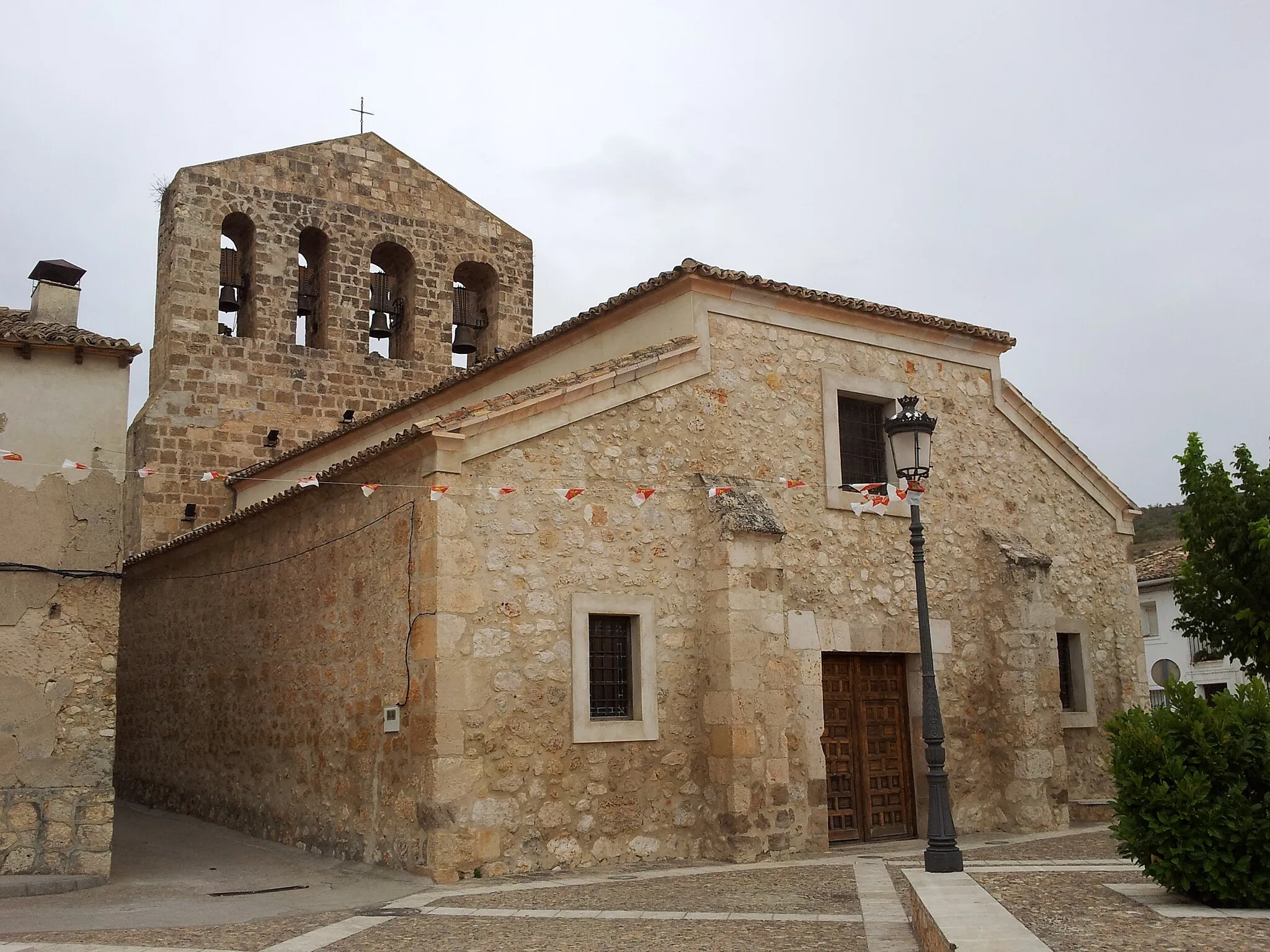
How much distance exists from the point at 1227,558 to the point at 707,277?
7417 mm

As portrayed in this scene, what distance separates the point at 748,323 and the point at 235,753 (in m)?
7.95

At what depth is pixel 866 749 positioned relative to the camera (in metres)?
13.3

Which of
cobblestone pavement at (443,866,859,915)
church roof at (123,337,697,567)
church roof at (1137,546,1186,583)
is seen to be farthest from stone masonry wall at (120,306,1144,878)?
church roof at (1137,546,1186,583)

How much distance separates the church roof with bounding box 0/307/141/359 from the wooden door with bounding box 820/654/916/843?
307 inches

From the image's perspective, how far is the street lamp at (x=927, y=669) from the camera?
9156 mm

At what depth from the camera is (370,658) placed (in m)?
11.7

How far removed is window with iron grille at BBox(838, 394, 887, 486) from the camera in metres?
14.1

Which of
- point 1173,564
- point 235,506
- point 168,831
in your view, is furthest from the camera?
point 1173,564

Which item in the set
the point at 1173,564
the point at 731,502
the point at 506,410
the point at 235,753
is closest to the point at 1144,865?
the point at 731,502

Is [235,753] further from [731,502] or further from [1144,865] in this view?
[1144,865]

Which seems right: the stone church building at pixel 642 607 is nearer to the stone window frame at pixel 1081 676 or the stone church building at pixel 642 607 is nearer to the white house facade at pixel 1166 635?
the stone window frame at pixel 1081 676

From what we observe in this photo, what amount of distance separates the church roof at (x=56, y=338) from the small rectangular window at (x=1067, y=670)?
11.6 m

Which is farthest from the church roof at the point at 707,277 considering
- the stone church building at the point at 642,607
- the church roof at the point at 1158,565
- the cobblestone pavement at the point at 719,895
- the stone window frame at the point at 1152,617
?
the stone window frame at the point at 1152,617

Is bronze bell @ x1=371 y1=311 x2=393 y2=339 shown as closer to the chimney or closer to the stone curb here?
the chimney
